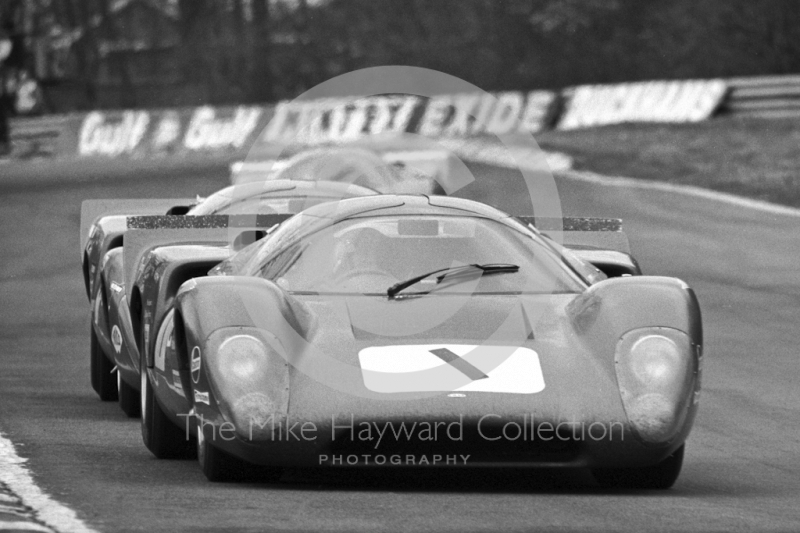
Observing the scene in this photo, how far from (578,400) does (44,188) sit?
21034 mm

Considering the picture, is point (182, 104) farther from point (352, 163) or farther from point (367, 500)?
point (367, 500)

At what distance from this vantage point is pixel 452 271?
6012mm

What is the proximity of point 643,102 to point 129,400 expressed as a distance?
856 inches

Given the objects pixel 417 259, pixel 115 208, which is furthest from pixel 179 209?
pixel 417 259

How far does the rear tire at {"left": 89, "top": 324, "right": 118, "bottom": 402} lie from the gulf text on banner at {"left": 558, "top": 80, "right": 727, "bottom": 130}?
1904 centimetres

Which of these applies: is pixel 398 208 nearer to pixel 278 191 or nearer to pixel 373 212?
pixel 373 212

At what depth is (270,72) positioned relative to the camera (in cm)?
4031

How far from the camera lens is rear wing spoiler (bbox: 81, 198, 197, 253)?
957cm

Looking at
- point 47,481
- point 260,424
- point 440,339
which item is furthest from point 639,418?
point 47,481

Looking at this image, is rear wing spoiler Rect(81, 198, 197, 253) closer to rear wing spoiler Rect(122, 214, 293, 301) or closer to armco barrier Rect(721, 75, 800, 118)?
rear wing spoiler Rect(122, 214, 293, 301)

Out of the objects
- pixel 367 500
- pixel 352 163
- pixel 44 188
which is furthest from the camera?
pixel 44 188

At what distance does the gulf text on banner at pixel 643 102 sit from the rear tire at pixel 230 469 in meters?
21.8

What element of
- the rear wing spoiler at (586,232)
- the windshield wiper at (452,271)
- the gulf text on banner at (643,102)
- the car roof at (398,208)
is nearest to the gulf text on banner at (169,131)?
the gulf text on banner at (643,102)

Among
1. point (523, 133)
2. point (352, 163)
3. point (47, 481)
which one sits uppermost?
point (47, 481)
